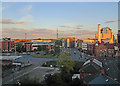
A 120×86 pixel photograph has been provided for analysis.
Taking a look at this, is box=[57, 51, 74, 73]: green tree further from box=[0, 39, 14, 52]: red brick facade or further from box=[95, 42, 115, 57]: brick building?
box=[0, 39, 14, 52]: red brick facade

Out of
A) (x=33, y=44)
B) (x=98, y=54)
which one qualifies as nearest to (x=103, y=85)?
(x=98, y=54)

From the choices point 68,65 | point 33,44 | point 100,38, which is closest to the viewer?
point 68,65

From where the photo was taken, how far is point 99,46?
21.4 meters

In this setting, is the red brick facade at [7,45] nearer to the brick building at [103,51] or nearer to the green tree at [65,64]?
the brick building at [103,51]

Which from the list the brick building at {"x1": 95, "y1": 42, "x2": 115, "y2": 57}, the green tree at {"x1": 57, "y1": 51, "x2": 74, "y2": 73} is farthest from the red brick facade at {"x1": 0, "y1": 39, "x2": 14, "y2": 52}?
the green tree at {"x1": 57, "y1": 51, "x2": 74, "y2": 73}

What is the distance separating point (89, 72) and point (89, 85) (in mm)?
2457

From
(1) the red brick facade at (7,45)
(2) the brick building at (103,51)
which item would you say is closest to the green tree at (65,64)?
(2) the brick building at (103,51)

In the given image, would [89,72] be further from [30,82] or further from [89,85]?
[30,82]

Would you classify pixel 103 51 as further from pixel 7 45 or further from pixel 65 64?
pixel 7 45

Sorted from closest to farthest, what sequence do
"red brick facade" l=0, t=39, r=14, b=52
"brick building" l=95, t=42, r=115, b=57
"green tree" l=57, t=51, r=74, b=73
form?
"green tree" l=57, t=51, r=74, b=73 < "brick building" l=95, t=42, r=115, b=57 < "red brick facade" l=0, t=39, r=14, b=52

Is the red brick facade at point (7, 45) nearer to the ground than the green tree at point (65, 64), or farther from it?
farther from it

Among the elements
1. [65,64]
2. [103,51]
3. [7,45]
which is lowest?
[65,64]

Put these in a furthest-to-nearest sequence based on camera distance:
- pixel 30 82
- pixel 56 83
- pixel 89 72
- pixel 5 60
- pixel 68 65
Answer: pixel 5 60 → pixel 68 65 → pixel 89 72 → pixel 56 83 → pixel 30 82

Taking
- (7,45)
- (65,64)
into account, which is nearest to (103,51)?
(65,64)
